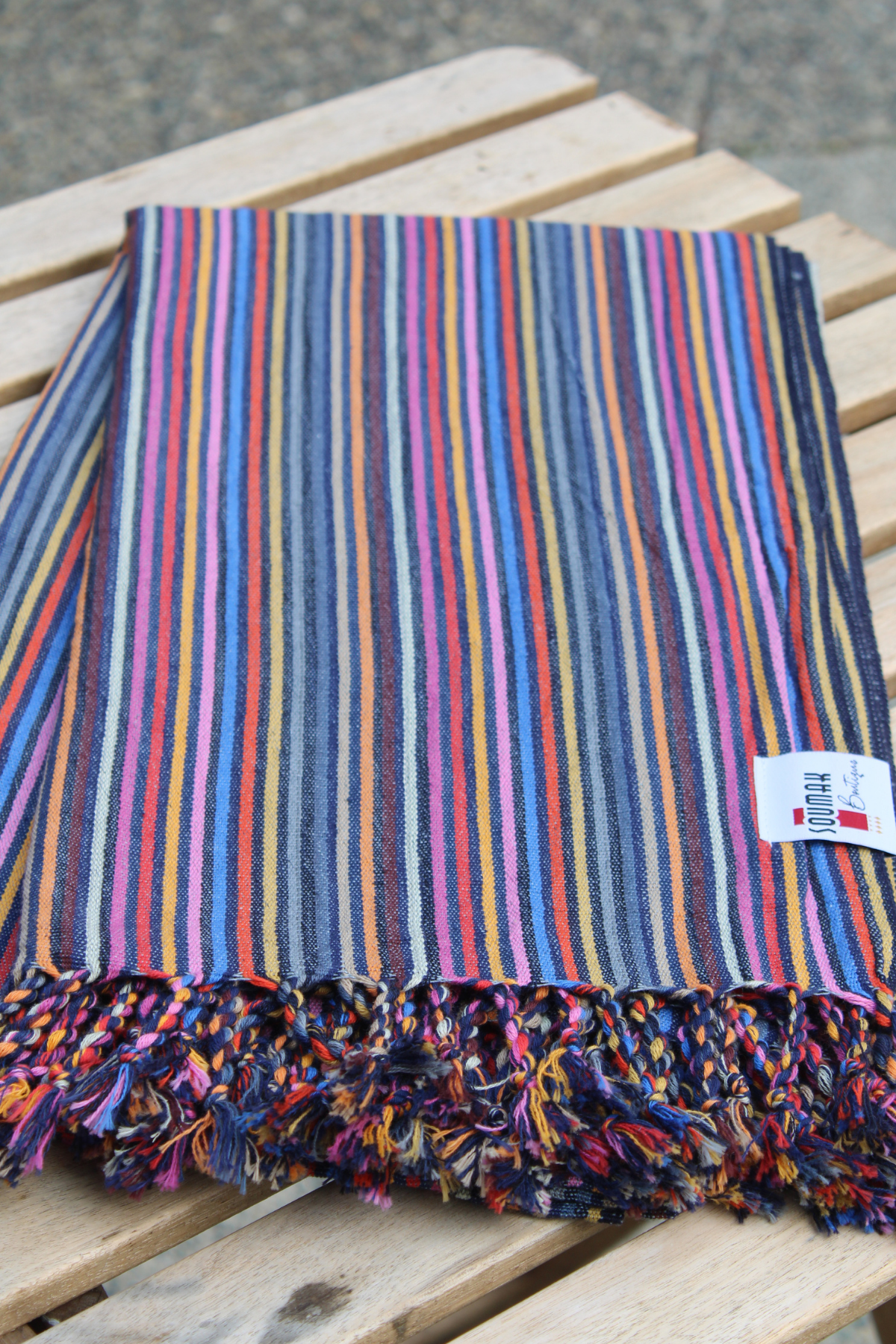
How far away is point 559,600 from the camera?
917 millimetres

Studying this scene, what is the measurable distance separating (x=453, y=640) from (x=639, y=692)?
153mm

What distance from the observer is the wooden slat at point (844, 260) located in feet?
4.02

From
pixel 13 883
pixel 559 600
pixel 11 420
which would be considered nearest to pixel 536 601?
pixel 559 600

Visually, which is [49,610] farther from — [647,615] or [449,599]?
[647,615]

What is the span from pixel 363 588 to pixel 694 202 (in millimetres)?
699

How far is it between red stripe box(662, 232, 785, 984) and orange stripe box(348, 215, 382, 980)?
276 mm

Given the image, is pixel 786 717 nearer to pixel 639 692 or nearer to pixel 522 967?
pixel 639 692

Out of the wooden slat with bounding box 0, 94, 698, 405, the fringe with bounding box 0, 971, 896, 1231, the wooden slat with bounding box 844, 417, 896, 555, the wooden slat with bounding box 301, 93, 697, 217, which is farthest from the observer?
the wooden slat with bounding box 301, 93, 697, 217

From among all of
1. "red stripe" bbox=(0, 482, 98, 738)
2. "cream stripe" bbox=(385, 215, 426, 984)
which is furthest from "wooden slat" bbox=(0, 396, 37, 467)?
"cream stripe" bbox=(385, 215, 426, 984)

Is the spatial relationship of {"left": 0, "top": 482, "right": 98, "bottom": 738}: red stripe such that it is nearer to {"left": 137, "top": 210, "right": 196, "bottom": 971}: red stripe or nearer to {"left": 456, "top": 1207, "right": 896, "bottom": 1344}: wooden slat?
{"left": 137, "top": 210, "right": 196, "bottom": 971}: red stripe

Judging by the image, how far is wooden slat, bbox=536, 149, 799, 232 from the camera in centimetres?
127

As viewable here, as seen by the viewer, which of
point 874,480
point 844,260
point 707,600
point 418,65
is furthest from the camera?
point 418,65

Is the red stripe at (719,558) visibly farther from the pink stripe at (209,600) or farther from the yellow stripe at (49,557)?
the yellow stripe at (49,557)

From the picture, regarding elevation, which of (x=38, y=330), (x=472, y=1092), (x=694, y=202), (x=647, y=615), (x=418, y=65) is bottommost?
(x=472, y=1092)
